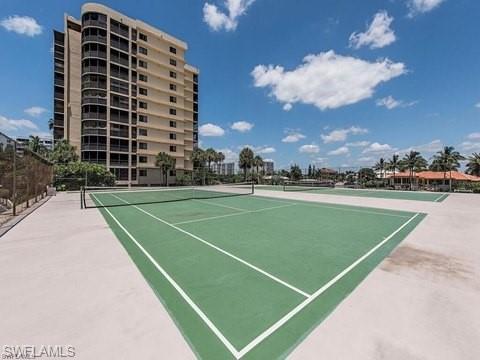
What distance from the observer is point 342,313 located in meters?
3.05

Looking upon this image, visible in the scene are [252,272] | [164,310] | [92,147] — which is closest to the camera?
[164,310]

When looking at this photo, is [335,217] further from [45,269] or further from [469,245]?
[45,269]

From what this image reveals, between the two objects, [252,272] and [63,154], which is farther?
[63,154]

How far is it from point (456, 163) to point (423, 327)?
203 feet

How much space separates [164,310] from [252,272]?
1.83 meters

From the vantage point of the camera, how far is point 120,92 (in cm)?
3969

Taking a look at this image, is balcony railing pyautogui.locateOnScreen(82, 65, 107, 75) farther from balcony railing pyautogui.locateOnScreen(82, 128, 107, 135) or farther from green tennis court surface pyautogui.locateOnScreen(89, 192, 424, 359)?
green tennis court surface pyautogui.locateOnScreen(89, 192, 424, 359)

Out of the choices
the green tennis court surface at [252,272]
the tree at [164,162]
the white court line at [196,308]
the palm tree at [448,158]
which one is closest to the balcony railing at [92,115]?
the tree at [164,162]

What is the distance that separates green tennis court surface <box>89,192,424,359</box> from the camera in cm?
269

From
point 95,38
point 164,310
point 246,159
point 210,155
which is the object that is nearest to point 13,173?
point 164,310

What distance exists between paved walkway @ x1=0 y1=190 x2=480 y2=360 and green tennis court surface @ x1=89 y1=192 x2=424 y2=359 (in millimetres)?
234

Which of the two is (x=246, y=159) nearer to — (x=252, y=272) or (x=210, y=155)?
(x=210, y=155)

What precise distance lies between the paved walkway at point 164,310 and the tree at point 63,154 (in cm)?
3254

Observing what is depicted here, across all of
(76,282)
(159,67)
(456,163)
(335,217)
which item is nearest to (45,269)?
(76,282)
